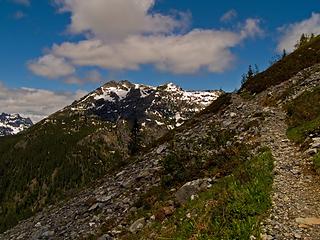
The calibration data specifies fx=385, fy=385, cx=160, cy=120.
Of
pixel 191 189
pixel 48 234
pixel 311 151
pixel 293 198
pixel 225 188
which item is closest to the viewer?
pixel 293 198

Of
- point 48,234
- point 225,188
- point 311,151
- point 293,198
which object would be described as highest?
point 311,151

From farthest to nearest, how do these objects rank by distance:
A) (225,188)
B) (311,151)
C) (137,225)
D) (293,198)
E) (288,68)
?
1. (288,68)
2. (137,225)
3. (311,151)
4. (225,188)
5. (293,198)

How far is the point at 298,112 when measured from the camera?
29.0m

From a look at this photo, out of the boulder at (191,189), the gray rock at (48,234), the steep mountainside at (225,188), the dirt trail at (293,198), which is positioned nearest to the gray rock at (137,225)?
the steep mountainside at (225,188)

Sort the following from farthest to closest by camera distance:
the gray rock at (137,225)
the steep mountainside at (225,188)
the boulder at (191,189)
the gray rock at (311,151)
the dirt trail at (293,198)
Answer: the boulder at (191,189) → the gray rock at (137,225) → the gray rock at (311,151) → the steep mountainside at (225,188) → the dirt trail at (293,198)

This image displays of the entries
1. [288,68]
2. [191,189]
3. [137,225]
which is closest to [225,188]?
[191,189]

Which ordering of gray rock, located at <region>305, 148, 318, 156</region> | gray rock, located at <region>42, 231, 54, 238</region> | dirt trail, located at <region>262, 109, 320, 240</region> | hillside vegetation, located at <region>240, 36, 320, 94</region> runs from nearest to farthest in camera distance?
dirt trail, located at <region>262, 109, 320, 240</region>
gray rock, located at <region>305, 148, 318, 156</region>
gray rock, located at <region>42, 231, 54, 238</region>
hillside vegetation, located at <region>240, 36, 320, 94</region>

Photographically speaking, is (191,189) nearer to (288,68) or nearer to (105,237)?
(105,237)

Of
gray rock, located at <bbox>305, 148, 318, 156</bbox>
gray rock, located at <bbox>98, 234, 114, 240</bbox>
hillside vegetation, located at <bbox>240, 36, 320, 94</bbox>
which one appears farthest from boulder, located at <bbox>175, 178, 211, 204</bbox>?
hillside vegetation, located at <bbox>240, 36, 320, 94</bbox>

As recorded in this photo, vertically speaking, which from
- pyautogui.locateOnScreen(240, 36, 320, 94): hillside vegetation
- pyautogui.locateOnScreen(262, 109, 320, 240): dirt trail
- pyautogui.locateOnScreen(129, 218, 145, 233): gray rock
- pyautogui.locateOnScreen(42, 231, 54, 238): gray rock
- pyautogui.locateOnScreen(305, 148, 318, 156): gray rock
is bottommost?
pyautogui.locateOnScreen(42, 231, 54, 238): gray rock

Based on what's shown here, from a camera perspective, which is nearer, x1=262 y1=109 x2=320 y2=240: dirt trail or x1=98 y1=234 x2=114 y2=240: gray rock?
x1=262 y1=109 x2=320 y2=240: dirt trail

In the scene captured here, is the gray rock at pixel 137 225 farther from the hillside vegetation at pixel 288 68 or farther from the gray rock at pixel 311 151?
the hillside vegetation at pixel 288 68

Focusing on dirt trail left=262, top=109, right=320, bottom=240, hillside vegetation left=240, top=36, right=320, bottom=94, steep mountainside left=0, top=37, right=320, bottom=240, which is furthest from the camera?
hillside vegetation left=240, top=36, right=320, bottom=94

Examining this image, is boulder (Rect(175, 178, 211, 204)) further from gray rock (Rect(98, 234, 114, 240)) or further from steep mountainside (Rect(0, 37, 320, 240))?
gray rock (Rect(98, 234, 114, 240))
